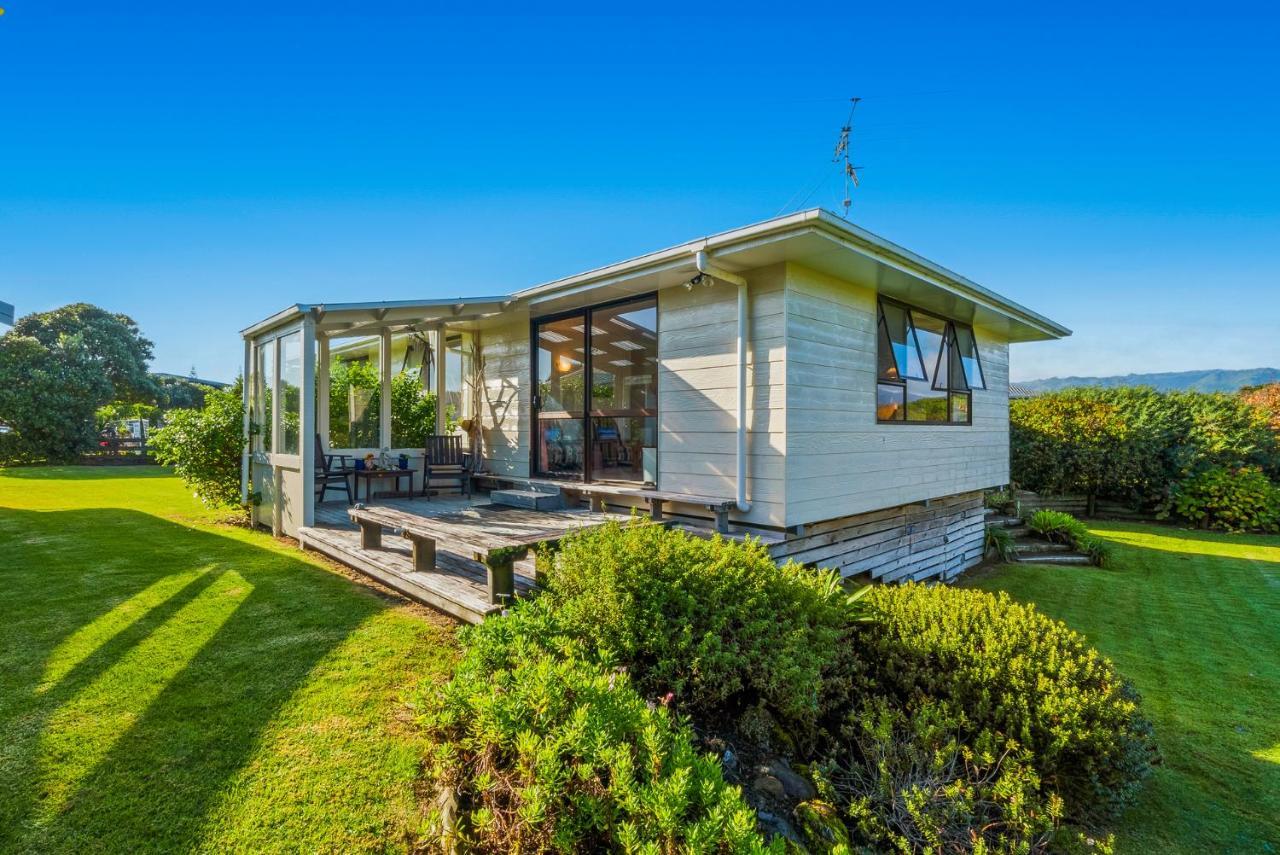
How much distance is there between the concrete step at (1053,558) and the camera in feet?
31.4

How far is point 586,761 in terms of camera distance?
2.12 meters

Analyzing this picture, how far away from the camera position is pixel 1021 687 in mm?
3156

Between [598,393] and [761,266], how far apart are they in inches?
101

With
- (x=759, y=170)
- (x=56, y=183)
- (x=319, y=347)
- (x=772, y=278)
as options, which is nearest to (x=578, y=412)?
(x=772, y=278)

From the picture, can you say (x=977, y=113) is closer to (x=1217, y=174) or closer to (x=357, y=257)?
(x=1217, y=174)

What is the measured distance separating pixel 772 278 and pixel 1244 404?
13654 millimetres

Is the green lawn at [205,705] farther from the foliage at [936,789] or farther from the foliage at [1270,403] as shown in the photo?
the foliage at [1270,403]

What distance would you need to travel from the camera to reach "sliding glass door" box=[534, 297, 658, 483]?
6.60 m

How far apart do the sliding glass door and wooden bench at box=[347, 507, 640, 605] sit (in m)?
0.90

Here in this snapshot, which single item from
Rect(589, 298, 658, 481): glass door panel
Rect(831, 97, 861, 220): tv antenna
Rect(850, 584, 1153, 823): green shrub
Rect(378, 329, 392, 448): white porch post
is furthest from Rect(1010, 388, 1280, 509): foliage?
Rect(378, 329, 392, 448): white porch post

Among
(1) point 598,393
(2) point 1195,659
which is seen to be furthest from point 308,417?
(2) point 1195,659

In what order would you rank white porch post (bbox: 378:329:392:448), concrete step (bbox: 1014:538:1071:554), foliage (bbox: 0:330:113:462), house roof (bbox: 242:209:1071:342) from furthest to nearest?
foliage (bbox: 0:330:113:462), concrete step (bbox: 1014:538:1071:554), white porch post (bbox: 378:329:392:448), house roof (bbox: 242:209:1071:342)

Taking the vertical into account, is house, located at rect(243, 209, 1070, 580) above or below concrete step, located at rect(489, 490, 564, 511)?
above

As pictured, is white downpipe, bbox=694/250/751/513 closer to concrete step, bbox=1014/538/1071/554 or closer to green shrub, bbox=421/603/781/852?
green shrub, bbox=421/603/781/852
